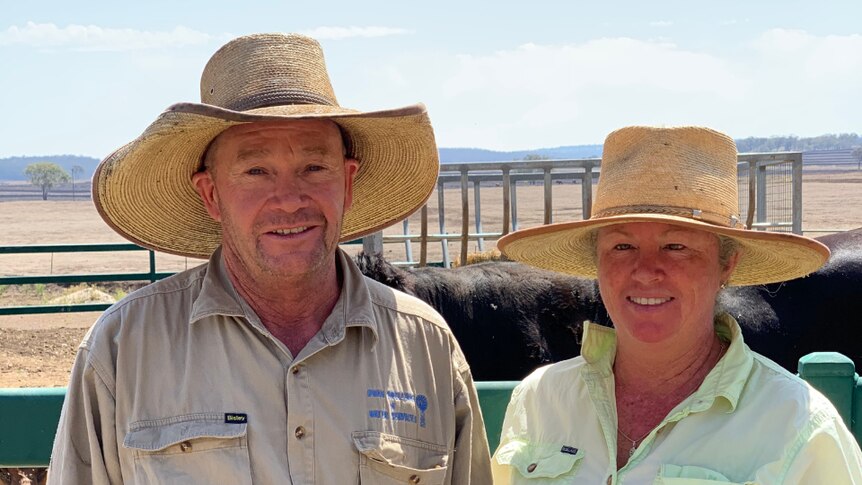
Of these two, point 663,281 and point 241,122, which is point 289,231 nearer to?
point 241,122

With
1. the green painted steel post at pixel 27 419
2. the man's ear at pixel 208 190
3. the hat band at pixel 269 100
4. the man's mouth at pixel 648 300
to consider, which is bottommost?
the green painted steel post at pixel 27 419

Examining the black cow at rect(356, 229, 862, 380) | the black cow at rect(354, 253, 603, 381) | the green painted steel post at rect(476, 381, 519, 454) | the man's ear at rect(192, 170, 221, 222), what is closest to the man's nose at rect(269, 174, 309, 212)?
the man's ear at rect(192, 170, 221, 222)

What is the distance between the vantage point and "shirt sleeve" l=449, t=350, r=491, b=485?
2600mm

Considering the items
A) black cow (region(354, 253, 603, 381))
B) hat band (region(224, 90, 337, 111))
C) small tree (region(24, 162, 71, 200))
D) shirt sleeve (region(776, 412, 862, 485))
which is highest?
hat band (region(224, 90, 337, 111))

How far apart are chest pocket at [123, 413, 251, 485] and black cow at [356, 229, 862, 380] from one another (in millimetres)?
4181

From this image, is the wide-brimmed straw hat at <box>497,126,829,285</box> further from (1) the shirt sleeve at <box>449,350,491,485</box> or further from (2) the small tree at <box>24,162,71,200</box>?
(2) the small tree at <box>24,162,71,200</box>

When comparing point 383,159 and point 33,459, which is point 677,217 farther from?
point 33,459

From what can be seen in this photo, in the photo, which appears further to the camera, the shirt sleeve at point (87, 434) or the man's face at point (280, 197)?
the man's face at point (280, 197)

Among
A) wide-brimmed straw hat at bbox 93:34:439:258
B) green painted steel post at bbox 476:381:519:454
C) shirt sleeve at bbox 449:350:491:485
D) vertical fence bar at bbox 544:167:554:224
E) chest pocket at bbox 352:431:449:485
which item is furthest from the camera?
vertical fence bar at bbox 544:167:554:224

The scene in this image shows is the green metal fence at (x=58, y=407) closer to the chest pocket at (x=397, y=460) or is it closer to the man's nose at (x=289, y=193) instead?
the chest pocket at (x=397, y=460)

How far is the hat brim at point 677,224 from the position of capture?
2.40m

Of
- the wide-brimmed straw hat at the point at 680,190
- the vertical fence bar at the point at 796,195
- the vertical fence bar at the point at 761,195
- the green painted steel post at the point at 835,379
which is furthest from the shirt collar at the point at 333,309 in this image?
the vertical fence bar at the point at 761,195

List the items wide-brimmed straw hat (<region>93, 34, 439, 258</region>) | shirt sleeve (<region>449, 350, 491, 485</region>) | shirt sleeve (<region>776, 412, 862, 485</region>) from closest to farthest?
shirt sleeve (<region>776, 412, 862, 485</region>), wide-brimmed straw hat (<region>93, 34, 439, 258</region>), shirt sleeve (<region>449, 350, 491, 485</region>)

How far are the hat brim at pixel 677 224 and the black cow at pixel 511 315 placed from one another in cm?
366
